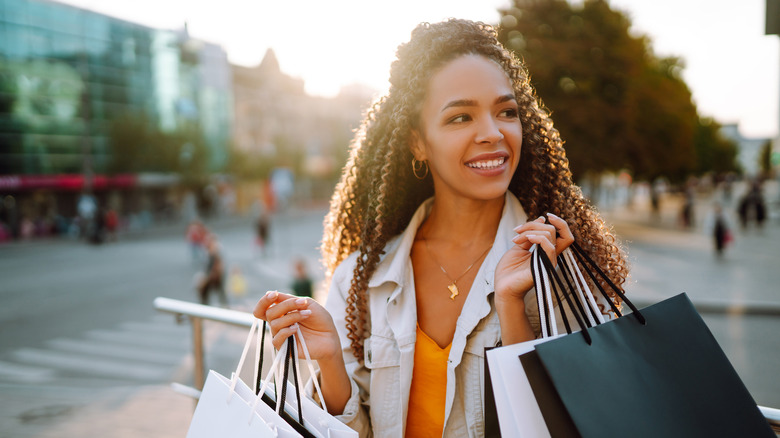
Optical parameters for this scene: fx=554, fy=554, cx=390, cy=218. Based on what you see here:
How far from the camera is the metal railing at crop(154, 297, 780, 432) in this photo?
3.08 m

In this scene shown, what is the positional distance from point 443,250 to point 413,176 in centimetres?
36

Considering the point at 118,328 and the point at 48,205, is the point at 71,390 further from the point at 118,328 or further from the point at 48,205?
the point at 48,205

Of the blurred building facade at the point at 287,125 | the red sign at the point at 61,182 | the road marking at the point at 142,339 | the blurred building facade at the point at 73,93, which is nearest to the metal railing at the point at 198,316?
the road marking at the point at 142,339

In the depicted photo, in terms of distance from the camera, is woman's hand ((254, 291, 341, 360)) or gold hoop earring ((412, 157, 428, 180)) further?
gold hoop earring ((412, 157, 428, 180))

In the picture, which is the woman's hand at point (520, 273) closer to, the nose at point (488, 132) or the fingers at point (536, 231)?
the fingers at point (536, 231)

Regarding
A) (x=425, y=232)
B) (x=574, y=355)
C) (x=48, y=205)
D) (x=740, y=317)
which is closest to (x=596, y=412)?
(x=574, y=355)

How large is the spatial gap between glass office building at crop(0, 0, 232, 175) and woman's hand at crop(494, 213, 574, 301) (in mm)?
31007

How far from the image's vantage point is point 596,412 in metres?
1.12

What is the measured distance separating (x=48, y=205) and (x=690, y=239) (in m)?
34.8

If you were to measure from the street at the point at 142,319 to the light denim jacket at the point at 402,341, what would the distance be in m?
0.47

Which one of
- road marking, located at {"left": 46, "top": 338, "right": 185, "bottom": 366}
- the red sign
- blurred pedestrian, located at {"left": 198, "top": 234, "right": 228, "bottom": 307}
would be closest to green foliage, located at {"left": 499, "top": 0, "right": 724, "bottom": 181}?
blurred pedestrian, located at {"left": 198, "top": 234, "right": 228, "bottom": 307}

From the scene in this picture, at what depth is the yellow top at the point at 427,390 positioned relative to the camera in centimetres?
183

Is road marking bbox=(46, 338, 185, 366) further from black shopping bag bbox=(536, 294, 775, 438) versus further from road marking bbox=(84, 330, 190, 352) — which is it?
black shopping bag bbox=(536, 294, 775, 438)

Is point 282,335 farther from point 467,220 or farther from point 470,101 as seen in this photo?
point 470,101
